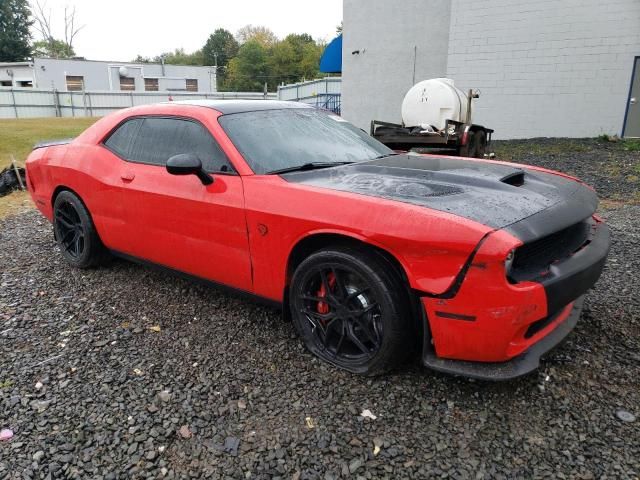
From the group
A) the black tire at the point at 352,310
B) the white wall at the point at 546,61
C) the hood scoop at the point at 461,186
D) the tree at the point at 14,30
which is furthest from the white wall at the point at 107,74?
the black tire at the point at 352,310

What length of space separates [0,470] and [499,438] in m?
2.21

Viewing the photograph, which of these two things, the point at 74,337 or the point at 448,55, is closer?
the point at 74,337

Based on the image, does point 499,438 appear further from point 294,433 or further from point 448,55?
point 448,55

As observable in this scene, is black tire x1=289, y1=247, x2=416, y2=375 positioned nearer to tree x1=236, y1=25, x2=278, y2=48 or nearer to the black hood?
the black hood

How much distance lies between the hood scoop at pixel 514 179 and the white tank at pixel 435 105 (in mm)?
6317

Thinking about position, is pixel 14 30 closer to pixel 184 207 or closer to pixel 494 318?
pixel 184 207

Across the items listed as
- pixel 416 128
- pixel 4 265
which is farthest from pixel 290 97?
pixel 4 265

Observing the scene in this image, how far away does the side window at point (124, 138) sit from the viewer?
12.7ft

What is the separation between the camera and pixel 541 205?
2514 millimetres

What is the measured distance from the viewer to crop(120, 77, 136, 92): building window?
4941 cm

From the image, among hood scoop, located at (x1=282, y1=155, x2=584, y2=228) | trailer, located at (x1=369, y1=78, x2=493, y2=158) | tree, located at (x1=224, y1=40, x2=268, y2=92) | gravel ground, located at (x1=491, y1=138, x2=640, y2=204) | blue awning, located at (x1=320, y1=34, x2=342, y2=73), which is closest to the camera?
hood scoop, located at (x1=282, y1=155, x2=584, y2=228)

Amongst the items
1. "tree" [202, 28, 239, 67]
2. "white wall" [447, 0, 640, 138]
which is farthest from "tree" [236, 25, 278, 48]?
"white wall" [447, 0, 640, 138]

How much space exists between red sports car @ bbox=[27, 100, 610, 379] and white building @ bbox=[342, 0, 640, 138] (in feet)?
32.1

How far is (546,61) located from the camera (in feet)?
38.5
